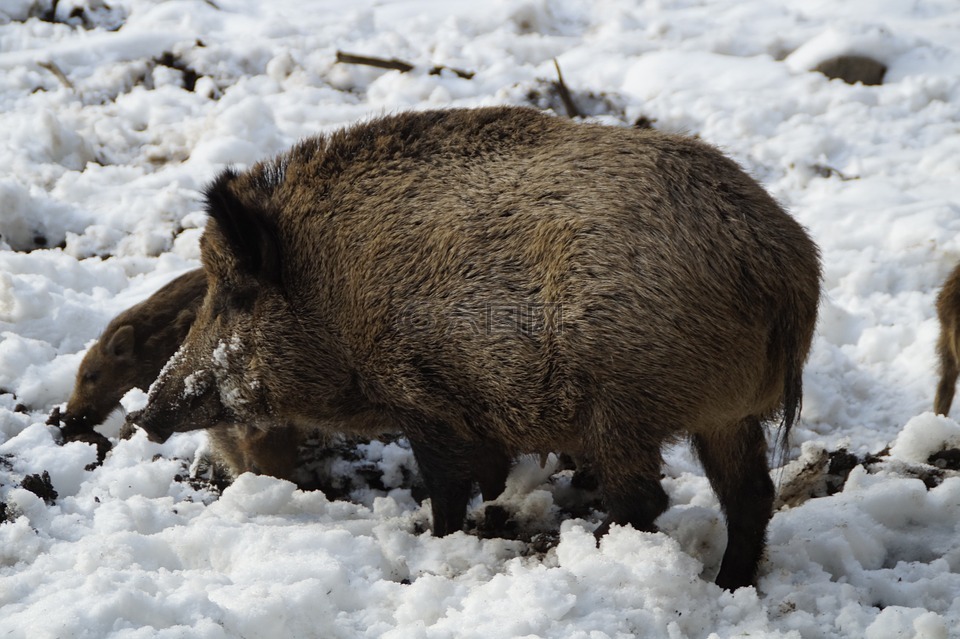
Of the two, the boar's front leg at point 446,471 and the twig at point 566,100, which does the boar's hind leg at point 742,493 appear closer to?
the boar's front leg at point 446,471

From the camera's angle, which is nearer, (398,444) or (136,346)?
(398,444)

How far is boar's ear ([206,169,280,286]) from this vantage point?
4373 millimetres

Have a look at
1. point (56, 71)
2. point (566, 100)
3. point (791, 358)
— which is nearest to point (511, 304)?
point (791, 358)

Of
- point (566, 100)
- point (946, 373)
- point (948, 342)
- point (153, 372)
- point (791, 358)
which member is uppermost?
point (791, 358)

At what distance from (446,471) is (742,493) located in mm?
1158

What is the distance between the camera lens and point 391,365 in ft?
13.9

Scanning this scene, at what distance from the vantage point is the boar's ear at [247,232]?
4373 millimetres

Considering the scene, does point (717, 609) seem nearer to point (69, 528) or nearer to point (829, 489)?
point (829, 489)

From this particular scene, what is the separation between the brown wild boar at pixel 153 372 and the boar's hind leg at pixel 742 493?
2090 millimetres

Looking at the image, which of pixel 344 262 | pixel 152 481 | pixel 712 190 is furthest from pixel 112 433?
pixel 712 190

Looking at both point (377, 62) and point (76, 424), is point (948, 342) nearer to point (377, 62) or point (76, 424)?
point (76, 424)

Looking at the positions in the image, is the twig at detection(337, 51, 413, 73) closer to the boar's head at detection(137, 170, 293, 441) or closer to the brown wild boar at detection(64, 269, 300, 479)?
the brown wild boar at detection(64, 269, 300, 479)

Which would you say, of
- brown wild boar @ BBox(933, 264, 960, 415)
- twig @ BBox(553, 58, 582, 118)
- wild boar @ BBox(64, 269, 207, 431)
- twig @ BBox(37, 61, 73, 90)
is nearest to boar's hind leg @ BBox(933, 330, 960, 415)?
brown wild boar @ BBox(933, 264, 960, 415)

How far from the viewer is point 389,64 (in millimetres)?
9055
